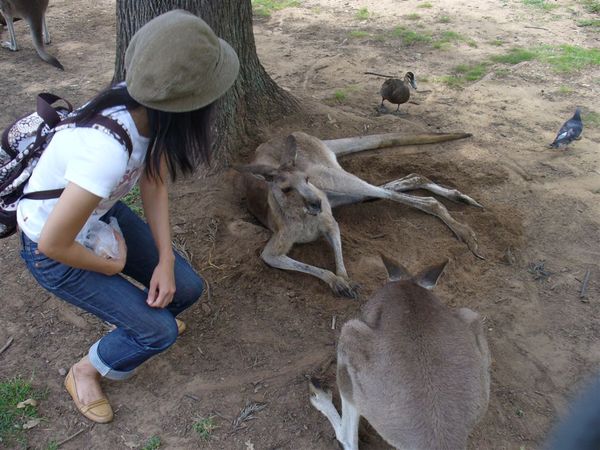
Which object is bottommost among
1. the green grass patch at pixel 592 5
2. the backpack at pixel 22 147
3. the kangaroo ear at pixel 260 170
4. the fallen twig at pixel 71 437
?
the fallen twig at pixel 71 437

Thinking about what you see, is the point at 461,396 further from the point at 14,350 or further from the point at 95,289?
the point at 14,350

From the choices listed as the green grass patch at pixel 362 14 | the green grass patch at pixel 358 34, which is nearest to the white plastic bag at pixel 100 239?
the green grass patch at pixel 358 34

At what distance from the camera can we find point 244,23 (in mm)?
3904

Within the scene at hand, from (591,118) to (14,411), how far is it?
4.83 metres

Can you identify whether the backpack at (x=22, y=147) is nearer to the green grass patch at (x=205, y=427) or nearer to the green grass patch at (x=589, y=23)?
the green grass patch at (x=205, y=427)

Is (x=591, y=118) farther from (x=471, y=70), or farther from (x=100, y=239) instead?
(x=100, y=239)

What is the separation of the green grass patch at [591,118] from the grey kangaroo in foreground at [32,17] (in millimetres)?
5098

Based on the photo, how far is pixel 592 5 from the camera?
774cm

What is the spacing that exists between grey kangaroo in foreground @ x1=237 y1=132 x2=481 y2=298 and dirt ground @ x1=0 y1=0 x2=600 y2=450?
90 millimetres

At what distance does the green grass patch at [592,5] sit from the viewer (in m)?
7.58

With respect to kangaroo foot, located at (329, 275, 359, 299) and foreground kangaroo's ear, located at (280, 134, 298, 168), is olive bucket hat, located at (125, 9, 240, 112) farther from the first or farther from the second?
foreground kangaroo's ear, located at (280, 134, 298, 168)

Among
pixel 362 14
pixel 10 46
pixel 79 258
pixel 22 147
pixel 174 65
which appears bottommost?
pixel 10 46

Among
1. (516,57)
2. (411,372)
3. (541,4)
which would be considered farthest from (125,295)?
(541,4)

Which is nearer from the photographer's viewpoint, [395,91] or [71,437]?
[71,437]
